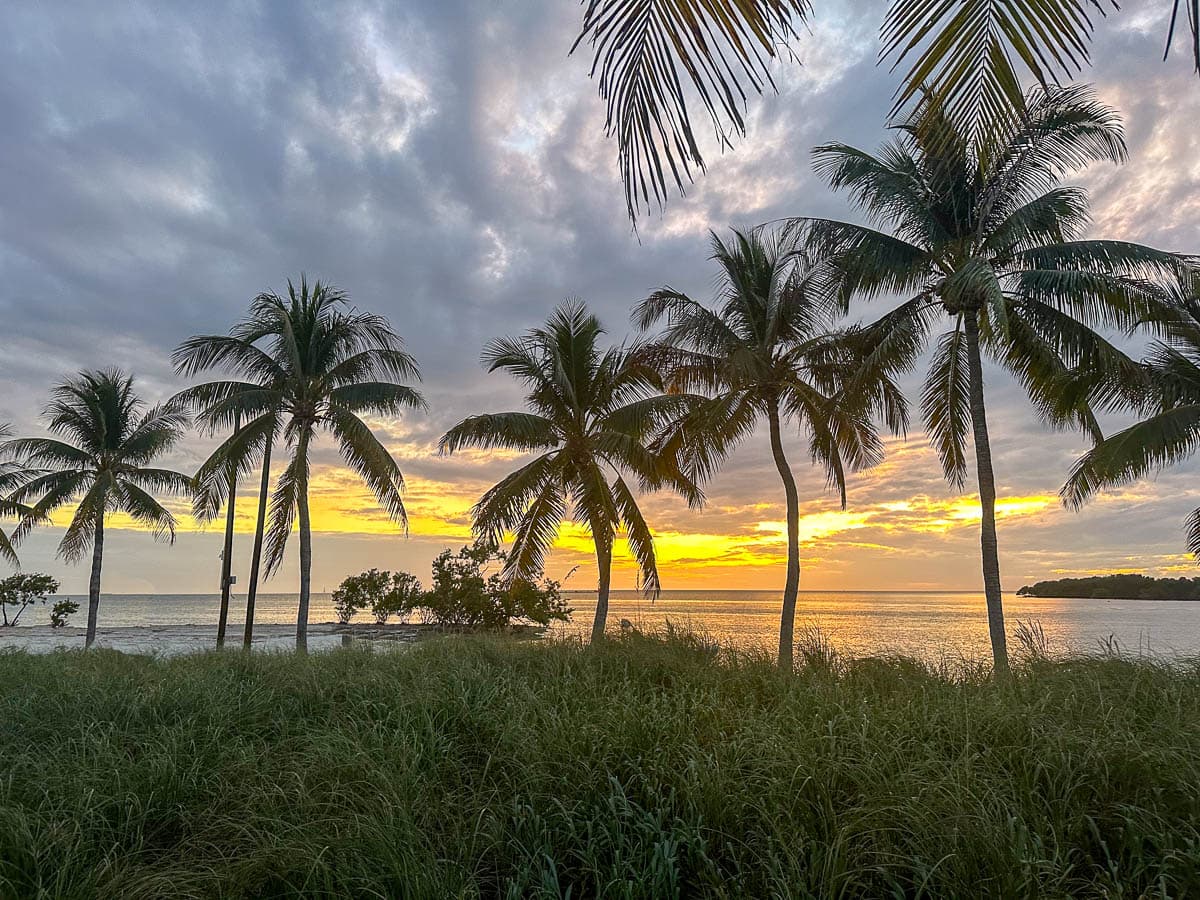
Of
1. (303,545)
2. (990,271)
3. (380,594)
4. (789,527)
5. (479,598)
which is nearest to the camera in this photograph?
(990,271)

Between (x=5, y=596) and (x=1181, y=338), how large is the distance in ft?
183

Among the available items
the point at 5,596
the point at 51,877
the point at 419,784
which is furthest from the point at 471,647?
the point at 5,596

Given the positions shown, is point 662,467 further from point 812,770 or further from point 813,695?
point 812,770

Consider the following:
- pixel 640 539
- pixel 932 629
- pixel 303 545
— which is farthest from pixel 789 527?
pixel 932 629

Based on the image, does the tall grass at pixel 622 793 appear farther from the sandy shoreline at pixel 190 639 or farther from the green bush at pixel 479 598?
the green bush at pixel 479 598

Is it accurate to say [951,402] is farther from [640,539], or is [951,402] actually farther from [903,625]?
[903,625]

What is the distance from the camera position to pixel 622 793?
4.46m

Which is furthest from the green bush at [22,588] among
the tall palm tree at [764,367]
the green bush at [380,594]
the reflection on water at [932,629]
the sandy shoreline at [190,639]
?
the tall palm tree at [764,367]

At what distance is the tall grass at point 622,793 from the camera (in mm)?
3717

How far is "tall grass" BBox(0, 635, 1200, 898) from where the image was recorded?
372 centimetres

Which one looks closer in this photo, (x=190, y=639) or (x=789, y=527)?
(x=789, y=527)

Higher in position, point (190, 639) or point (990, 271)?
point (990, 271)

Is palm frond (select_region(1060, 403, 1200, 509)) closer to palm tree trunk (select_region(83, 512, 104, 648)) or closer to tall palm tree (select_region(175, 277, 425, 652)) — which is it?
tall palm tree (select_region(175, 277, 425, 652))

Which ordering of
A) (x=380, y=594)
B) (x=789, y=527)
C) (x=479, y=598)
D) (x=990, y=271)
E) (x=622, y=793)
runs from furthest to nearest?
(x=380, y=594), (x=479, y=598), (x=789, y=527), (x=990, y=271), (x=622, y=793)
